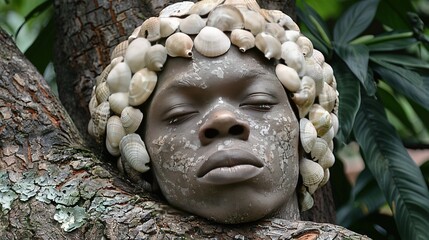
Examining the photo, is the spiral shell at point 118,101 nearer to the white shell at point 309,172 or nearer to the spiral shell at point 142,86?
the spiral shell at point 142,86

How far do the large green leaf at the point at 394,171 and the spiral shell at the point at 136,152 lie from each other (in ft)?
2.48

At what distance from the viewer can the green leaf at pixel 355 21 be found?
229 cm

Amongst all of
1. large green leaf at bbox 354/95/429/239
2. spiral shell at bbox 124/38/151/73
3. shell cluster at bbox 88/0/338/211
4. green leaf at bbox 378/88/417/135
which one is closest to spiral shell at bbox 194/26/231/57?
shell cluster at bbox 88/0/338/211

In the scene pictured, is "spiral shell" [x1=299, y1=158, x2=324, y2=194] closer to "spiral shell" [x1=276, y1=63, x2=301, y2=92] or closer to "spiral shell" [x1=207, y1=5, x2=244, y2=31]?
"spiral shell" [x1=276, y1=63, x2=301, y2=92]

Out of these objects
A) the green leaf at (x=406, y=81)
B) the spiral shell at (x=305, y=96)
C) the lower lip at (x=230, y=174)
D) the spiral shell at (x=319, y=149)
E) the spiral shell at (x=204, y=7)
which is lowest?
the green leaf at (x=406, y=81)

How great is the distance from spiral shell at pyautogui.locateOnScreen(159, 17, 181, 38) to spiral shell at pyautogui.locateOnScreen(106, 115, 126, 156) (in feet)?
0.57

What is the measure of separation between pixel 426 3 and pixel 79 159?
1988 mm

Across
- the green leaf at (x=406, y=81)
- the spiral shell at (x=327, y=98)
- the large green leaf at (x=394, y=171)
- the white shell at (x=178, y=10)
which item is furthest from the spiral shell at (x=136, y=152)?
the green leaf at (x=406, y=81)

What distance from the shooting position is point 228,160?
139cm

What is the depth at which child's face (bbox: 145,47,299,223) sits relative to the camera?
1.41 m

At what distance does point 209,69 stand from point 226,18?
10cm

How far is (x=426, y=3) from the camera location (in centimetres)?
317

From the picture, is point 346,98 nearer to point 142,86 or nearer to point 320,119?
point 320,119

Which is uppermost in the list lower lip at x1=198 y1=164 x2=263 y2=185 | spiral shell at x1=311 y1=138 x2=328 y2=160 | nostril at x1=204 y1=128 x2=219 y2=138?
nostril at x1=204 y1=128 x2=219 y2=138
